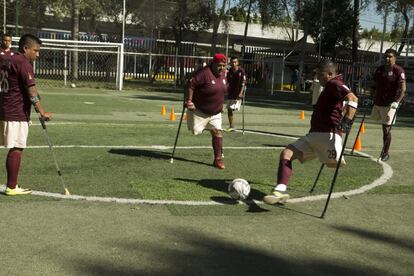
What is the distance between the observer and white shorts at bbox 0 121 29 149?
6516 millimetres

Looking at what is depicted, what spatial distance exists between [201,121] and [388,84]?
4.04 metres

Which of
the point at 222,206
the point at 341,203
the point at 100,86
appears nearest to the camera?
the point at 222,206

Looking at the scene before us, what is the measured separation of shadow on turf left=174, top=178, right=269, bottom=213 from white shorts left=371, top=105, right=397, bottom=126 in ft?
14.6

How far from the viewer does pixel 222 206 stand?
6.56 m

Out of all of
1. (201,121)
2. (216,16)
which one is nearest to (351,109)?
(201,121)

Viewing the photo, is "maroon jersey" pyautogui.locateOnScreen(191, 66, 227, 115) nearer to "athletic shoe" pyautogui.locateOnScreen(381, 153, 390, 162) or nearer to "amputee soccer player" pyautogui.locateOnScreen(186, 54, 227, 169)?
"amputee soccer player" pyautogui.locateOnScreen(186, 54, 227, 169)

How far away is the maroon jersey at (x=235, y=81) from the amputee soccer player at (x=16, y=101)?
26.2ft

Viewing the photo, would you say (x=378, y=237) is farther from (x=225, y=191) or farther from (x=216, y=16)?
(x=216, y=16)

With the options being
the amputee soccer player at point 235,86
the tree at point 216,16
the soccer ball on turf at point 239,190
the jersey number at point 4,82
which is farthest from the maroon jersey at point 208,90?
the tree at point 216,16

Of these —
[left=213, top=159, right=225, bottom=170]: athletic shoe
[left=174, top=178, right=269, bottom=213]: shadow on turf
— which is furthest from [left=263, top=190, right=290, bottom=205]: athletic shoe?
[left=213, top=159, right=225, bottom=170]: athletic shoe

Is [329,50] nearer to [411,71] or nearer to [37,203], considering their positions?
[411,71]

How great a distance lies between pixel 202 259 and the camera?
479cm

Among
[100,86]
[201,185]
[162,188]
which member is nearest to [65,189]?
[162,188]

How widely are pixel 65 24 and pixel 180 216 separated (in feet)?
157
